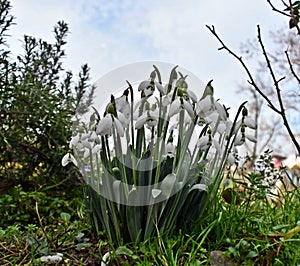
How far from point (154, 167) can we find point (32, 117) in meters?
1.03

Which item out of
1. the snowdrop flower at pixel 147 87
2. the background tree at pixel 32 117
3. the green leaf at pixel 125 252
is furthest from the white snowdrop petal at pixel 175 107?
the background tree at pixel 32 117

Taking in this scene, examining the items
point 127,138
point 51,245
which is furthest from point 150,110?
point 51,245

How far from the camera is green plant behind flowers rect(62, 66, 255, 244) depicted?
1051 millimetres

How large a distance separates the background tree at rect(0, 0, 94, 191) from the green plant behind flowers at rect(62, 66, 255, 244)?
2.25ft

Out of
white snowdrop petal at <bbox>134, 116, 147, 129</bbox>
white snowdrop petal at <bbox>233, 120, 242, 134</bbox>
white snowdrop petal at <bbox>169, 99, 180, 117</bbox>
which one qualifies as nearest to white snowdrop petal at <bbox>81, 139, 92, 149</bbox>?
white snowdrop petal at <bbox>134, 116, 147, 129</bbox>

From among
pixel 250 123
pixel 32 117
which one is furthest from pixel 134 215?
pixel 32 117

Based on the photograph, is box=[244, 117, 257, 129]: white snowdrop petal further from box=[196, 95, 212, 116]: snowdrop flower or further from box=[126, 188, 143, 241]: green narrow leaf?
box=[126, 188, 143, 241]: green narrow leaf

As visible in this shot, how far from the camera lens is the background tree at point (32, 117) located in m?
1.80

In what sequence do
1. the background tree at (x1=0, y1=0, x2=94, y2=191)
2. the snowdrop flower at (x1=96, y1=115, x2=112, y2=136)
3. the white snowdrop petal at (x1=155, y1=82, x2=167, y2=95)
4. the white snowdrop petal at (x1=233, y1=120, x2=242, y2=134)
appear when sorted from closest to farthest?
the snowdrop flower at (x1=96, y1=115, x2=112, y2=136) → the white snowdrop petal at (x1=155, y1=82, x2=167, y2=95) → the white snowdrop petal at (x1=233, y1=120, x2=242, y2=134) → the background tree at (x1=0, y1=0, x2=94, y2=191)

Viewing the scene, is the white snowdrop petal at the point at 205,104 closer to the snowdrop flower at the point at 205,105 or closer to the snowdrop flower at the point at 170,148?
the snowdrop flower at the point at 205,105

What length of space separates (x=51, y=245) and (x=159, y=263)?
359mm

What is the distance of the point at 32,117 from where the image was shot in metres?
1.93

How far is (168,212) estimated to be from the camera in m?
1.10

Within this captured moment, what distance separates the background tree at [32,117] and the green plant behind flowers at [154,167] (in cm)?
69
